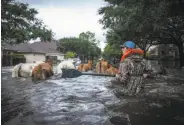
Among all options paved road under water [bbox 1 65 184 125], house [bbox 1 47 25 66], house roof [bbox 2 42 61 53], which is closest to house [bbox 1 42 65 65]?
house roof [bbox 2 42 61 53]

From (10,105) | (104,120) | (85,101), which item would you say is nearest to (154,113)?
A: (104,120)

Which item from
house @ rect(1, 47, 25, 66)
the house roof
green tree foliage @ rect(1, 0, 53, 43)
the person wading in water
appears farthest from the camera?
the house roof

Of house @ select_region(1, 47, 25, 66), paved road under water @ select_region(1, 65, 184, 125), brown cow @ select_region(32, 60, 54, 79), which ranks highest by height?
house @ select_region(1, 47, 25, 66)

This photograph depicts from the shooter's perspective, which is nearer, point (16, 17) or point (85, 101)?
point (85, 101)

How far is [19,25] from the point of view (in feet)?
29.8

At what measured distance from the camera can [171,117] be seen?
16.4 ft

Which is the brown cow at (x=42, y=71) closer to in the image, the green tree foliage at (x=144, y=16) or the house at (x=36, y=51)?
the green tree foliage at (x=144, y=16)

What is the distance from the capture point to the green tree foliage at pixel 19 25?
6.99m

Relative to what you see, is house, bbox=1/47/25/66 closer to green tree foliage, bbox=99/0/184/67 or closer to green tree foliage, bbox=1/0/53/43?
green tree foliage, bbox=99/0/184/67

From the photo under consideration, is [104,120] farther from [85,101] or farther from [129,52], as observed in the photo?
[85,101]

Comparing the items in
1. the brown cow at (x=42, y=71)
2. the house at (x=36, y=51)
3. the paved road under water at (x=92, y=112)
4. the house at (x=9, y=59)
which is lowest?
the paved road under water at (x=92, y=112)

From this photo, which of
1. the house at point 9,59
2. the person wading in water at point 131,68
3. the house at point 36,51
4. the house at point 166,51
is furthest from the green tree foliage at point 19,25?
the house at point 166,51

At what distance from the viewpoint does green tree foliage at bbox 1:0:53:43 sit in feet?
22.9

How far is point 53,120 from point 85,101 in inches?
88.0
